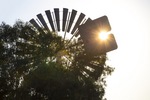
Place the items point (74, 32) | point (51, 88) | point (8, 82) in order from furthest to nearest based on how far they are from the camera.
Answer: point (74, 32), point (8, 82), point (51, 88)

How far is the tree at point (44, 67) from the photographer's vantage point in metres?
15.2

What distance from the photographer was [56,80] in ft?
49.2

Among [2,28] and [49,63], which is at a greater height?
[2,28]

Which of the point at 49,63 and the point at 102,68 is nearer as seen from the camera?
the point at 49,63

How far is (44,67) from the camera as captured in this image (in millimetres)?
15227

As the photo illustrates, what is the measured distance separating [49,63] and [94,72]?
4.44m

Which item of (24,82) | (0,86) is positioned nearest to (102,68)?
(24,82)

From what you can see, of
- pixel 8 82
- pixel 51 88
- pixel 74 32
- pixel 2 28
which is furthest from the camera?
pixel 74 32

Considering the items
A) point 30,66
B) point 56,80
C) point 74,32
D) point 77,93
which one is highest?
point 74,32

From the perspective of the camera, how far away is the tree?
15.2 meters

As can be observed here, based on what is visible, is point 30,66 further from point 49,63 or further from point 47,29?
point 47,29

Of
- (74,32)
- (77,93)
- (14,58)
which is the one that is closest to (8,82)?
(14,58)

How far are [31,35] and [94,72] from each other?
5612 mm

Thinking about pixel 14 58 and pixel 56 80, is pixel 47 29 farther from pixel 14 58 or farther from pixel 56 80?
pixel 56 80
